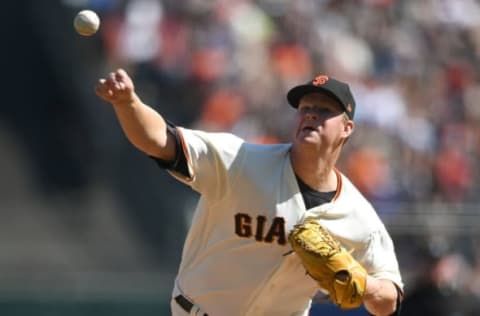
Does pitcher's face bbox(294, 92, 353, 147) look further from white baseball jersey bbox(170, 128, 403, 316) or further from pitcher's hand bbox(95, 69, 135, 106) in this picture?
pitcher's hand bbox(95, 69, 135, 106)

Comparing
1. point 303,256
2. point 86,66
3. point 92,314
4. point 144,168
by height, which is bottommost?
point 92,314

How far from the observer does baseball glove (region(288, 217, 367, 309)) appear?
5176 millimetres

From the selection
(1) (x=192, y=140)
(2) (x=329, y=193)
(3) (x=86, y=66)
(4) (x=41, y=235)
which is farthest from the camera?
(3) (x=86, y=66)

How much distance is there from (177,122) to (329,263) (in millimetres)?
6204

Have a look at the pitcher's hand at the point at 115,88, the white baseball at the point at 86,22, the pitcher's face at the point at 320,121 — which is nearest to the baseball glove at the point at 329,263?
the pitcher's face at the point at 320,121

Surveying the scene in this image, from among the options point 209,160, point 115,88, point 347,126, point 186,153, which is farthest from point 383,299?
point 115,88

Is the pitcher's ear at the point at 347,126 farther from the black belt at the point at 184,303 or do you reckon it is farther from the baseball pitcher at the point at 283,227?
the black belt at the point at 184,303

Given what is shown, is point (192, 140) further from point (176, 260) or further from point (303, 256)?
point (176, 260)

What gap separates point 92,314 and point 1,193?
151 centimetres

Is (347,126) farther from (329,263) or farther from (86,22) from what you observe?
(86,22)

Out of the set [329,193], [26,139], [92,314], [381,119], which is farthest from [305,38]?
[329,193]

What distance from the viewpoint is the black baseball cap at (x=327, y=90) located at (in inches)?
213

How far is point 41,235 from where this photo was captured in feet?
34.4

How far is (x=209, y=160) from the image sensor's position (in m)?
5.24
